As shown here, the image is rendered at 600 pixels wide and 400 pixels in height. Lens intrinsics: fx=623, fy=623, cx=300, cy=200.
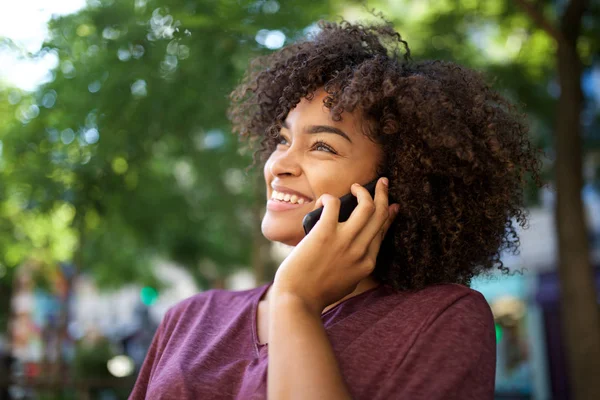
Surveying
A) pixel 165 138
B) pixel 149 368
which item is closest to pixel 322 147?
pixel 149 368

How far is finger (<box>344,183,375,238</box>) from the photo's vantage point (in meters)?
1.87

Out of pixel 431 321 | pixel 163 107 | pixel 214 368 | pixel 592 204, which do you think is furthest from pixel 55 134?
pixel 592 204

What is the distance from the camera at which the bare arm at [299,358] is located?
1549 mm

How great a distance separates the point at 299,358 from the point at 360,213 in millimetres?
518

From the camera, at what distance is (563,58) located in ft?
21.9

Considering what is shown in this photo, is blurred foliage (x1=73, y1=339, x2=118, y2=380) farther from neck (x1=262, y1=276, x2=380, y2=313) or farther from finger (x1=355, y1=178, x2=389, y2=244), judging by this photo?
finger (x1=355, y1=178, x2=389, y2=244)

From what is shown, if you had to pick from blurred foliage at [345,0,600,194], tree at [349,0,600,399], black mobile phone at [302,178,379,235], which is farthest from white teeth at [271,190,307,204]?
blurred foliage at [345,0,600,194]

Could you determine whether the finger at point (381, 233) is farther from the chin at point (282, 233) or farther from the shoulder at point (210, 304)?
the shoulder at point (210, 304)

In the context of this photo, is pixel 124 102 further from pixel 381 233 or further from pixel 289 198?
pixel 381 233

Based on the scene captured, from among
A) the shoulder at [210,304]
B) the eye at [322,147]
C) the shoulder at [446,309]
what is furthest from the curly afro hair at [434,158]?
the shoulder at [210,304]

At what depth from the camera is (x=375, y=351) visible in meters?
1.74

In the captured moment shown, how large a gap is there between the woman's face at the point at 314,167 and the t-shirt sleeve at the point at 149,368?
1.87 ft

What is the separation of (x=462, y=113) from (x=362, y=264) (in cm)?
70

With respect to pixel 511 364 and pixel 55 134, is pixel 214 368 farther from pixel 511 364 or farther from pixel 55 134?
pixel 511 364
